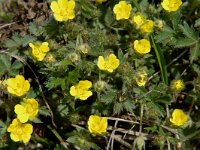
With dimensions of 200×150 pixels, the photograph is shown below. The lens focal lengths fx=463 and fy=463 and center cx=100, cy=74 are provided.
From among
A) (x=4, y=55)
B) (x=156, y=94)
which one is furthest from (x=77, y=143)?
(x=4, y=55)

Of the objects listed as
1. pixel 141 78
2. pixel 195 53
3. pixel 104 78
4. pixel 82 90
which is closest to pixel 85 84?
pixel 82 90

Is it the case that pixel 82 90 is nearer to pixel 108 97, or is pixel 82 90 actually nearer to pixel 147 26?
pixel 108 97

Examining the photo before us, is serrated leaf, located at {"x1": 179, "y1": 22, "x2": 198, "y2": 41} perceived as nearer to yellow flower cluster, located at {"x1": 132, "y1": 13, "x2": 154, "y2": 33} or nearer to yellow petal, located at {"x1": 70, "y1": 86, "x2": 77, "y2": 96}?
yellow flower cluster, located at {"x1": 132, "y1": 13, "x2": 154, "y2": 33}

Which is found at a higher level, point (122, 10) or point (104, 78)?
point (122, 10)

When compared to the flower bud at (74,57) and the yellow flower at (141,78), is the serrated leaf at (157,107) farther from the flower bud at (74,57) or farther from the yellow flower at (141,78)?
the flower bud at (74,57)

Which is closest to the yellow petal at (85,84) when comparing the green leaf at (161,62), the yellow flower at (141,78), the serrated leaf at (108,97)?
the serrated leaf at (108,97)

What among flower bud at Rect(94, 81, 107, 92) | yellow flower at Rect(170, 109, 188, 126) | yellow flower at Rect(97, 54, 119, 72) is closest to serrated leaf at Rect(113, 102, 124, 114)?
flower bud at Rect(94, 81, 107, 92)

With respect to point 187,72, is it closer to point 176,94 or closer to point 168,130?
point 176,94
